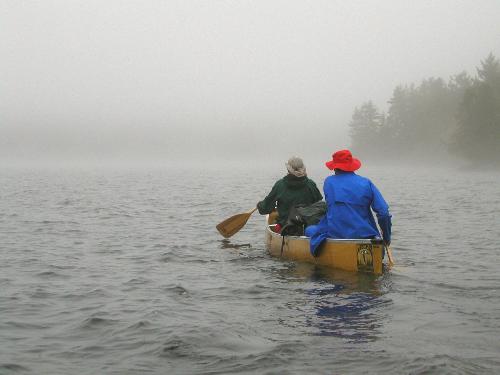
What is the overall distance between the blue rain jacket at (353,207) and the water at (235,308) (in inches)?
34.6

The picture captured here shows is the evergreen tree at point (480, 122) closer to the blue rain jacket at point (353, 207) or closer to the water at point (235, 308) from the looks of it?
the water at point (235, 308)

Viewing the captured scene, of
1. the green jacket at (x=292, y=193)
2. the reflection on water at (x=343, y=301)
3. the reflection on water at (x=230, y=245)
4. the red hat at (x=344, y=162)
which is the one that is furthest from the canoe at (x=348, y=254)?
the reflection on water at (x=230, y=245)

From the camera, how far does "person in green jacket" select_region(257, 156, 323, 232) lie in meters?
14.4

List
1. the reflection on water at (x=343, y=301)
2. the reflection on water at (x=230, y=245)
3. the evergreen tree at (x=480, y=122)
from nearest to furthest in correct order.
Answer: the reflection on water at (x=343, y=301), the reflection on water at (x=230, y=245), the evergreen tree at (x=480, y=122)

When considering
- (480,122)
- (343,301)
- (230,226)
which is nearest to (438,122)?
(480,122)

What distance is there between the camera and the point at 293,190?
14.7m

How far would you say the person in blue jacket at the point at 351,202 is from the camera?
11422mm

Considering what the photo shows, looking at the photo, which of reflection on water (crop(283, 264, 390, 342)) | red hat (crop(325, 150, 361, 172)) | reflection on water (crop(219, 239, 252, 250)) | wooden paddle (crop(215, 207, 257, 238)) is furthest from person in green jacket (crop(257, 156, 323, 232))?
wooden paddle (crop(215, 207, 257, 238))

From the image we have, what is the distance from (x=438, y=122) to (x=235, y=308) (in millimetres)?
91220

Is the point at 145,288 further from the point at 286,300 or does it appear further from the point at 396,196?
the point at 396,196

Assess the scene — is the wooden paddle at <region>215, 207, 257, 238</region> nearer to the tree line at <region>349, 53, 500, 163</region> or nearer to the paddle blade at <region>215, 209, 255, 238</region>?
the paddle blade at <region>215, 209, 255, 238</region>

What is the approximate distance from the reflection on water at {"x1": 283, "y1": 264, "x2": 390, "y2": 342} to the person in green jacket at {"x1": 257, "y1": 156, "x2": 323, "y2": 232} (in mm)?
1995

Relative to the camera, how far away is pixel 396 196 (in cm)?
3609

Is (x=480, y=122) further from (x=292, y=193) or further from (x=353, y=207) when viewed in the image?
(x=353, y=207)
